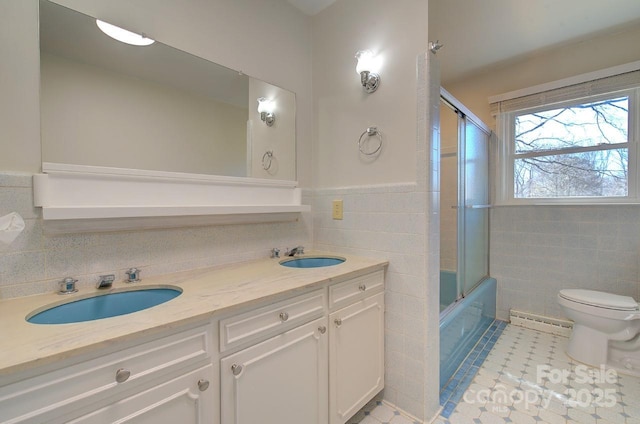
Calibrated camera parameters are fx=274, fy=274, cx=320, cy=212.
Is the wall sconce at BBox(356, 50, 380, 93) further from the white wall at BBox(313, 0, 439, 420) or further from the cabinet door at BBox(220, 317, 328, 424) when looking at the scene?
the cabinet door at BBox(220, 317, 328, 424)

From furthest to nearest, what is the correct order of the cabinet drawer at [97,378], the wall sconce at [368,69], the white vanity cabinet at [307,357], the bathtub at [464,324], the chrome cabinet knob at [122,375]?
the bathtub at [464,324]
the wall sconce at [368,69]
the white vanity cabinet at [307,357]
the chrome cabinet knob at [122,375]
the cabinet drawer at [97,378]

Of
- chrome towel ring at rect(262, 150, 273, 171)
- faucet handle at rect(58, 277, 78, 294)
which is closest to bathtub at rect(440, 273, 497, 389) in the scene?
chrome towel ring at rect(262, 150, 273, 171)

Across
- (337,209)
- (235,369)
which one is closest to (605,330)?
(337,209)

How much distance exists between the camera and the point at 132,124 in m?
1.22

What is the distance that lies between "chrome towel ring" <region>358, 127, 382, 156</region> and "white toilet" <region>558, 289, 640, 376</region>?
1867 millimetres

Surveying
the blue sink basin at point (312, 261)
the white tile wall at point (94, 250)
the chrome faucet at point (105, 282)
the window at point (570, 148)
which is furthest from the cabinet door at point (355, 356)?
the window at point (570, 148)

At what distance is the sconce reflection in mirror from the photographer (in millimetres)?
1150

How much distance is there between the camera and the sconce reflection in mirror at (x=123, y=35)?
115 centimetres

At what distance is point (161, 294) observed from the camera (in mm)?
1120

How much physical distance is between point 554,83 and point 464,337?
230 cm

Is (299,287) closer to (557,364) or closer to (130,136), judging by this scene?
(130,136)

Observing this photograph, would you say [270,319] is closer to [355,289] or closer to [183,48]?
[355,289]

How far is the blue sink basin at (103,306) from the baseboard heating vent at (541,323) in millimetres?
2944

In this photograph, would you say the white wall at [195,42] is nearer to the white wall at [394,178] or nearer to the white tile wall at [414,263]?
the white wall at [394,178]
